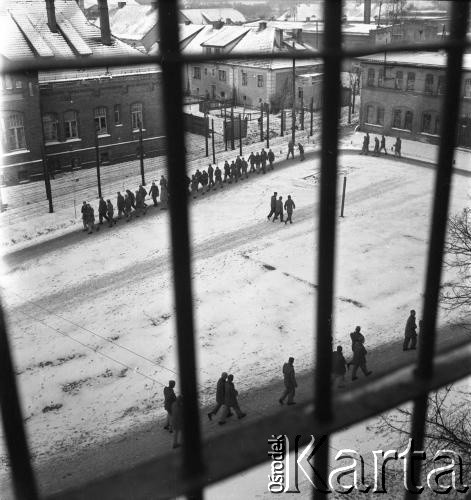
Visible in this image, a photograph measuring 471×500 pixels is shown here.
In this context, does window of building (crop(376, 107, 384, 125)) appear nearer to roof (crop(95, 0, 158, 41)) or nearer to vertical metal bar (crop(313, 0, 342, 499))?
roof (crop(95, 0, 158, 41))

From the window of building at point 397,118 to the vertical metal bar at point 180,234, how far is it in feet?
77.0

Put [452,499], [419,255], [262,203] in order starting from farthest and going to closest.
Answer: [262,203] → [419,255] → [452,499]

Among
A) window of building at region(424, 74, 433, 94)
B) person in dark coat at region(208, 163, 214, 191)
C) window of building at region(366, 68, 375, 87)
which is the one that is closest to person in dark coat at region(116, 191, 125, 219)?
person in dark coat at region(208, 163, 214, 191)

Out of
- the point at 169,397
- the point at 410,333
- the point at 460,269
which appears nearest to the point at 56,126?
the point at 169,397

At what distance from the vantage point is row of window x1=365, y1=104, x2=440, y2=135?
71.0ft

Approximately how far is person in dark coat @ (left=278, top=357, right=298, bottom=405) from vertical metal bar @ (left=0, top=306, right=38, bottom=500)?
6755 mm

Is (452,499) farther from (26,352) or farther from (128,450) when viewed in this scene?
(26,352)

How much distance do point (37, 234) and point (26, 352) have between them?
6.21 metres

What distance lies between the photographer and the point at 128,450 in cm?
725

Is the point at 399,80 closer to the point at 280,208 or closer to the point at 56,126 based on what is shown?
the point at 280,208

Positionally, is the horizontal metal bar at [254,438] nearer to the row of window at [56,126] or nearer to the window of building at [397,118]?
the row of window at [56,126]

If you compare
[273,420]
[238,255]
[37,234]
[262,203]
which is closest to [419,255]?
[238,255]

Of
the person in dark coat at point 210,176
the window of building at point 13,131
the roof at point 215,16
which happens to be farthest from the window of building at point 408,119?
the roof at point 215,16

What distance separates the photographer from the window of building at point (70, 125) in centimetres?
276
